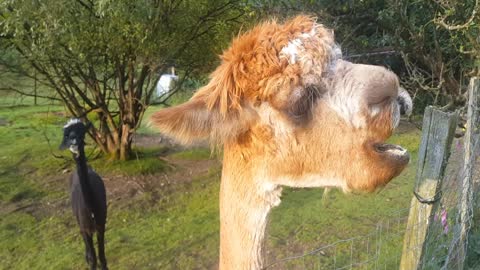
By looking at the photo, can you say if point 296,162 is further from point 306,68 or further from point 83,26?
point 83,26

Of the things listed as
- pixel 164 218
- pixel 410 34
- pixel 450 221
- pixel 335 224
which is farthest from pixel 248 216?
pixel 410 34

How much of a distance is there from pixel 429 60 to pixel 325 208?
9.07 ft

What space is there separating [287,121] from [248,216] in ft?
1.61

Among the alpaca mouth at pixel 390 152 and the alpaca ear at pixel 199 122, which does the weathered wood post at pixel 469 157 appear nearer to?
the alpaca mouth at pixel 390 152

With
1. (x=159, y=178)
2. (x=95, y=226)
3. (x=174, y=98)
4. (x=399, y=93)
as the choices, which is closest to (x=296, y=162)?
(x=399, y=93)

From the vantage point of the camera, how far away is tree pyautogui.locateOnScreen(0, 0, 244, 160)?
17.9ft

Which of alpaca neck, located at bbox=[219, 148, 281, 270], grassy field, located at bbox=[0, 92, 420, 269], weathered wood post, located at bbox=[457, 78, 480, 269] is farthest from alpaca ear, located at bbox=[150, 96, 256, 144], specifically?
grassy field, located at bbox=[0, 92, 420, 269]

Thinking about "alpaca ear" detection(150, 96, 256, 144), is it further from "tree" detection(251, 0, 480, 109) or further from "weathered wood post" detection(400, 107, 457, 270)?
"tree" detection(251, 0, 480, 109)

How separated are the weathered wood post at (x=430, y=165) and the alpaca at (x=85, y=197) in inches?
151

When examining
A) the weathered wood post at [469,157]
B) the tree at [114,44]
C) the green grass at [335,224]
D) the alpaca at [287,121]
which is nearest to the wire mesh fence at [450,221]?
the weathered wood post at [469,157]

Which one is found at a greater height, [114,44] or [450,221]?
[114,44]

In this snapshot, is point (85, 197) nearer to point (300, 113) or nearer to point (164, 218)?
point (164, 218)

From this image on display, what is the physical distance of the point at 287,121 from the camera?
2031 mm

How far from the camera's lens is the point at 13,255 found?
5797mm
